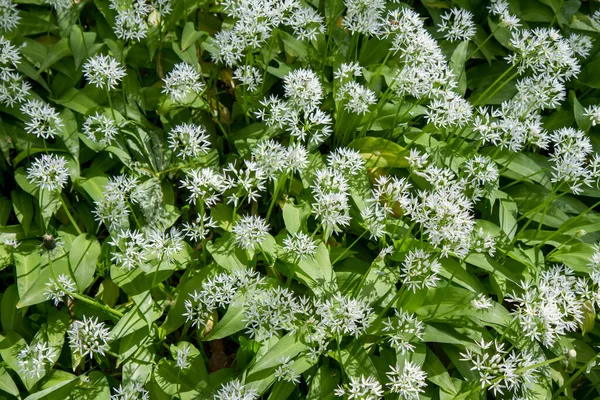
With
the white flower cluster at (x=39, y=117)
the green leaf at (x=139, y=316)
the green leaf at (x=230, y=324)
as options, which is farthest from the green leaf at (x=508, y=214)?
the white flower cluster at (x=39, y=117)

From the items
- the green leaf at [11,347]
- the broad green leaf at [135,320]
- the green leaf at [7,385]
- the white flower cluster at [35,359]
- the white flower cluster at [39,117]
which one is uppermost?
the white flower cluster at [39,117]

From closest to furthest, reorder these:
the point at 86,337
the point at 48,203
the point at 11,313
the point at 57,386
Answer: the point at 86,337
the point at 57,386
the point at 11,313
the point at 48,203

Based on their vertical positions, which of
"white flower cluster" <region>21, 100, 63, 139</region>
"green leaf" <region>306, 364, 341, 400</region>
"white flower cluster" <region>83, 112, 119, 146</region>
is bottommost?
"green leaf" <region>306, 364, 341, 400</region>

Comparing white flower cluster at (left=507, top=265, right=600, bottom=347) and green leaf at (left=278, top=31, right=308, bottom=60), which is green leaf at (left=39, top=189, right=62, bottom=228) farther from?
white flower cluster at (left=507, top=265, right=600, bottom=347)

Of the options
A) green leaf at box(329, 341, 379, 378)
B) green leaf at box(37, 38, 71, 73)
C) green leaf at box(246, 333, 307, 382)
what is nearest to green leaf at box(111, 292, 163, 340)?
green leaf at box(246, 333, 307, 382)

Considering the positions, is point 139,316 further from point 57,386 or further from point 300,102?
point 300,102

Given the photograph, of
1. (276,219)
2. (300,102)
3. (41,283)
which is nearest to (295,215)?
(276,219)

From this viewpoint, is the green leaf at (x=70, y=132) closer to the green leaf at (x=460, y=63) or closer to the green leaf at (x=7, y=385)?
the green leaf at (x=7, y=385)
